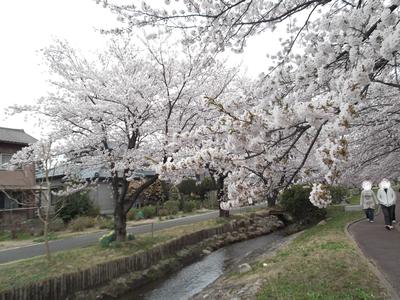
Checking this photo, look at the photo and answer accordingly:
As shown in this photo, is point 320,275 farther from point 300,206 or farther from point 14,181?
point 14,181

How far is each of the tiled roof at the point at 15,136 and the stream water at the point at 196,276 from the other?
15421 mm

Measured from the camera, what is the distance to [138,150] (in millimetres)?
11883

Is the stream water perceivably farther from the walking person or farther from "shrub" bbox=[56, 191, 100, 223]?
"shrub" bbox=[56, 191, 100, 223]

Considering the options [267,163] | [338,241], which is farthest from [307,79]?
[338,241]

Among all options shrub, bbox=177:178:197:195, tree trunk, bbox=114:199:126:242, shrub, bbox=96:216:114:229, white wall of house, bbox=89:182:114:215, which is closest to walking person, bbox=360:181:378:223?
tree trunk, bbox=114:199:126:242

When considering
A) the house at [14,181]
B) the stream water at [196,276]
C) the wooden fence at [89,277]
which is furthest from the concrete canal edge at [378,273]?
the house at [14,181]

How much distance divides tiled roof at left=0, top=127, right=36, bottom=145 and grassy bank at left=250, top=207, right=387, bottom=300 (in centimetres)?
1928

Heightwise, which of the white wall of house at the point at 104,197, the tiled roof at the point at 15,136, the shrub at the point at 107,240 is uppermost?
the tiled roof at the point at 15,136

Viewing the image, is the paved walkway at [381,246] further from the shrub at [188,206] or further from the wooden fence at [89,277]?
the shrub at [188,206]

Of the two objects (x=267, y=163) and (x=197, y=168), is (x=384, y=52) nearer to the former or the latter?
(x=267, y=163)

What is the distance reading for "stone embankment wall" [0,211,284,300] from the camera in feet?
27.2

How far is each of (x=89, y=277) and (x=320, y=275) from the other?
584cm

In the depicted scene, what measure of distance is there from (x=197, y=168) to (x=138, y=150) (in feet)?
25.6

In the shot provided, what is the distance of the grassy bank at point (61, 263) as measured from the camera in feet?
28.1
